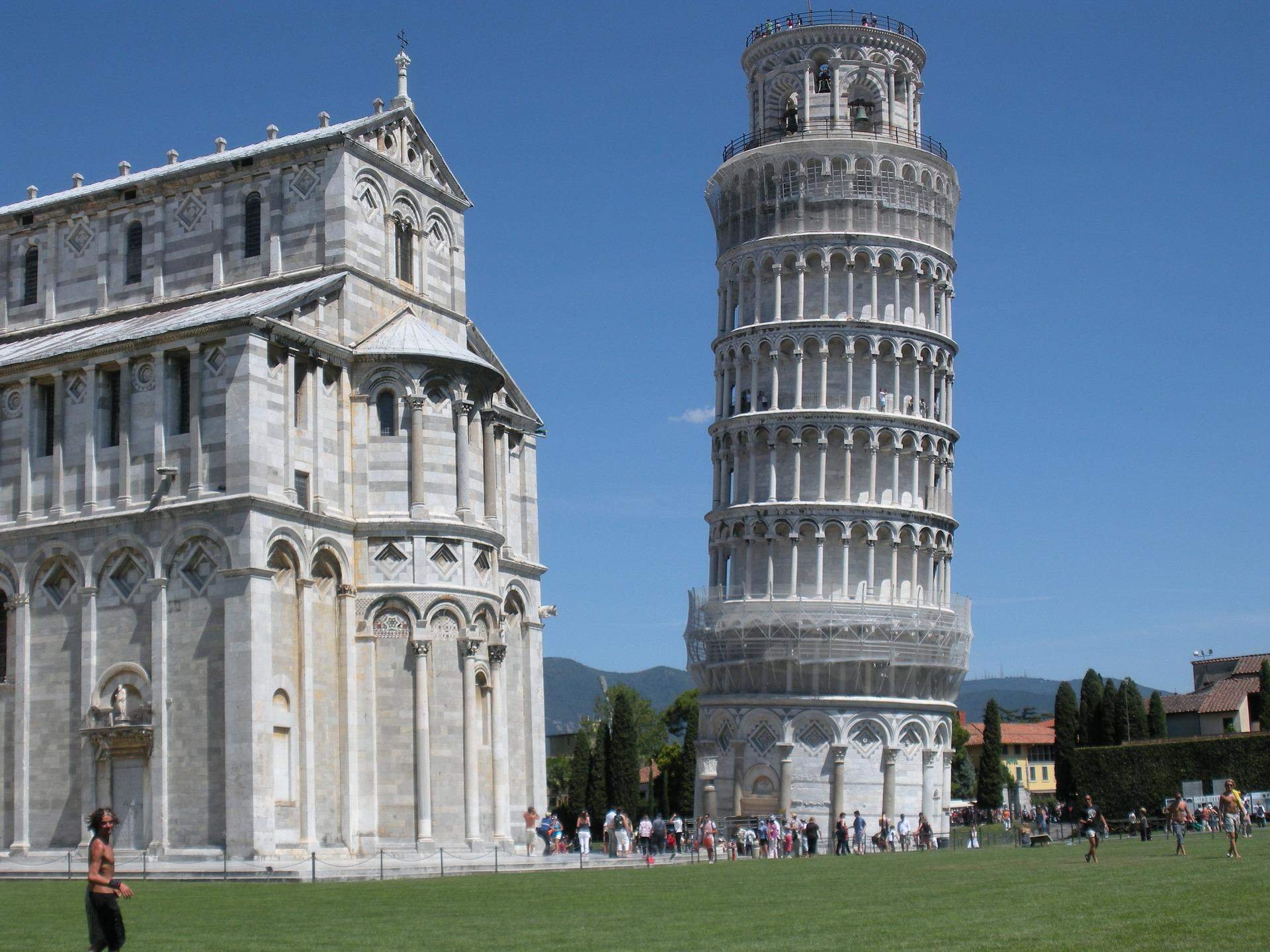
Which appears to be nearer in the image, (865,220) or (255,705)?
(255,705)

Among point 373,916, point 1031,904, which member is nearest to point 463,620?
point 373,916

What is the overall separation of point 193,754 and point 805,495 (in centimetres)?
3989

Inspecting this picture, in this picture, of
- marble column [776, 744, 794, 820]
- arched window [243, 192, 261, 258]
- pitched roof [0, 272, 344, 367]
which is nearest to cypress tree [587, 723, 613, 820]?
marble column [776, 744, 794, 820]

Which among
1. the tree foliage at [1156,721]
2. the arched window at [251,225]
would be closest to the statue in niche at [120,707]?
the arched window at [251,225]

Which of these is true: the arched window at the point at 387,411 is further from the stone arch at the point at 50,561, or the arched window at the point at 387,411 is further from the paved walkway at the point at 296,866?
the paved walkway at the point at 296,866

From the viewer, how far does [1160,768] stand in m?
78.1

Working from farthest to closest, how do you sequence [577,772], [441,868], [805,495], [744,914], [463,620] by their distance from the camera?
[577,772] < [805,495] < [463,620] < [441,868] < [744,914]

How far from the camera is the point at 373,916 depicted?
25.3 meters

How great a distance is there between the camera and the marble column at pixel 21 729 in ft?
142

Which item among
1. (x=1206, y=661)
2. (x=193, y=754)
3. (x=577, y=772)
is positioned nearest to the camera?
(x=193, y=754)

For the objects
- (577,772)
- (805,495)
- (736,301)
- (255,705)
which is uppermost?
(736,301)

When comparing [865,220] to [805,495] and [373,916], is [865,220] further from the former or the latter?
[373,916]

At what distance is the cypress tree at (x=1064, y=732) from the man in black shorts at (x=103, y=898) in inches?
3019

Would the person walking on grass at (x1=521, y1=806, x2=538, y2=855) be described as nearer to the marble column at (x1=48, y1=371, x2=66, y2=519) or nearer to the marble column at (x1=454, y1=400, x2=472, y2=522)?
the marble column at (x1=454, y1=400, x2=472, y2=522)
